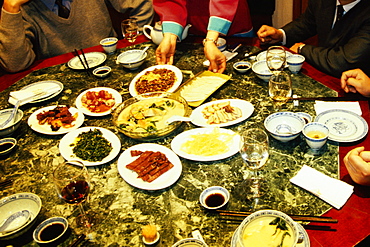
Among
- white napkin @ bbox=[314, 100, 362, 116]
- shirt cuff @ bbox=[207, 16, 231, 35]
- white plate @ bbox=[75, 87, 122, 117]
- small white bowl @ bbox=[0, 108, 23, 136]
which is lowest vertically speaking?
small white bowl @ bbox=[0, 108, 23, 136]

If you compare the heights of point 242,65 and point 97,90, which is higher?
point 242,65

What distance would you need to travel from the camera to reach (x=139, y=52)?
134 inches

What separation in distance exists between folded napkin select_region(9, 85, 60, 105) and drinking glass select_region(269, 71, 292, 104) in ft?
6.31

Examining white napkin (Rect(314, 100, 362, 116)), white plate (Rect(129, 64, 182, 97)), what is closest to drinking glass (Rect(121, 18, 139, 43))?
white plate (Rect(129, 64, 182, 97))

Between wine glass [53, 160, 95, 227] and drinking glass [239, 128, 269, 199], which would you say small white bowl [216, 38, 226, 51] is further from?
wine glass [53, 160, 95, 227]

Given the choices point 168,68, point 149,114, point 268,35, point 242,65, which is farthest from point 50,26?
point 268,35

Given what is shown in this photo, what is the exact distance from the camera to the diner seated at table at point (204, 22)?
2.96 meters

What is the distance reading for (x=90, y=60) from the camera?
135 inches

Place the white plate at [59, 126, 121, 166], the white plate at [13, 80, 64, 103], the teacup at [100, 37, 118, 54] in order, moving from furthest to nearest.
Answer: the teacup at [100, 37, 118, 54] < the white plate at [13, 80, 64, 103] < the white plate at [59, 126, 121, 166]

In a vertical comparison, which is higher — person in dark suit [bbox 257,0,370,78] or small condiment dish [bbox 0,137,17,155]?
person in dark suit [bbox 257,0,370,78]

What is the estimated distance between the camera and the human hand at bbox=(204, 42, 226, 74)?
2879 millimetres

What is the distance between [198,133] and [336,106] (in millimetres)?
1020

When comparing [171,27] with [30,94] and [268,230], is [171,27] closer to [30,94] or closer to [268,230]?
[30,94]

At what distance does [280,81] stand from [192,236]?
1456mm
